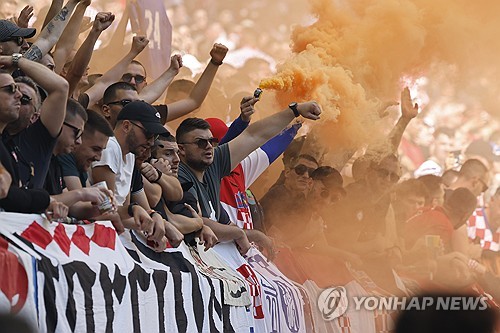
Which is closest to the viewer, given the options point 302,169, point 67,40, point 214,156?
point 67,40

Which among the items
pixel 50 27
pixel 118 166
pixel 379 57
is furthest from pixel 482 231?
pixel 118 166

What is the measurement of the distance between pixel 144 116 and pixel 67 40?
1.00 m

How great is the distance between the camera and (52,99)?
4422mm

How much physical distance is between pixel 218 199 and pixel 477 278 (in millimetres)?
4553

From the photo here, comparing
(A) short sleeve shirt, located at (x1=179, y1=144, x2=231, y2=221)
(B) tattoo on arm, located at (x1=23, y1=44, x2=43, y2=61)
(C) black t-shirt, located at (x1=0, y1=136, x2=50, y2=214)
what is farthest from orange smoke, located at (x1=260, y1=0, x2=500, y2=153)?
(C) black t-shirt, located at (x1=0, y1=136, x2=50, y2=214)

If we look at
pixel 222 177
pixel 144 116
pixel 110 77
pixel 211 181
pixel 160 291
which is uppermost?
pixel 110 77

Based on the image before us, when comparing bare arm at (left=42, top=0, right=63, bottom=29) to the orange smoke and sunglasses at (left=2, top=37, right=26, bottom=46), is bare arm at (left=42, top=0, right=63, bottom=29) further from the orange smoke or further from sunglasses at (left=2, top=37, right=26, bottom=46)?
the orange smoke

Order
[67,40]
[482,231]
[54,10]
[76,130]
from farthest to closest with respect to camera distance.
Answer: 1. [482,231]
2. [54,10]
3. [67,40]
4. [76,130]

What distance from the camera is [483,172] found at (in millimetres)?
11141

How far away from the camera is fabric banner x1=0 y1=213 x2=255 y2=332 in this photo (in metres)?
3.55

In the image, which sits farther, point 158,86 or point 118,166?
point 158,86

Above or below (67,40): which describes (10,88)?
below

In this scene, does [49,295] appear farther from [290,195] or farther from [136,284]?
[290,195]

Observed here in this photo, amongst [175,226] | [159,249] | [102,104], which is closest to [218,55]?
[102,104]
